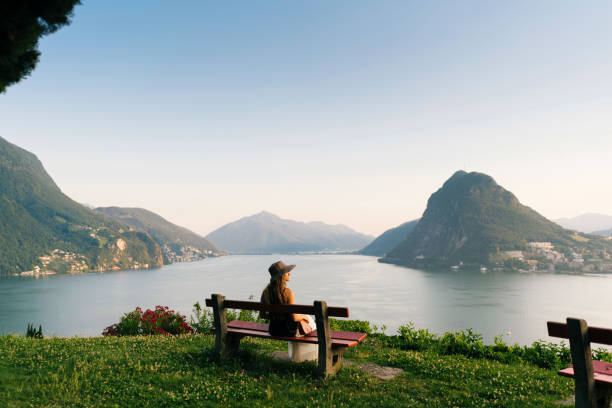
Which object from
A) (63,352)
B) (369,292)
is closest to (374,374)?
(63,352)

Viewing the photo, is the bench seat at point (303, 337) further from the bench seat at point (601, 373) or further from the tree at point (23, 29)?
the tree at point (23, 29)

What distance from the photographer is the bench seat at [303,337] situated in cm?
671

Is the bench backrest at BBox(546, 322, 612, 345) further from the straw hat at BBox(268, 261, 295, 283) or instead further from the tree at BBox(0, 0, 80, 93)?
the tree at BBox(0, 0, 80, 93)

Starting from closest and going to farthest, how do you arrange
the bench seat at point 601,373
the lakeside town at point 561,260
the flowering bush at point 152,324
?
the bench seat at point 601,373 < the flowering bush at point 152,324 < the lakeside town at point 561,260

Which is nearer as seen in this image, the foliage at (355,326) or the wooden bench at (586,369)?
the wooden bench at (586,369)

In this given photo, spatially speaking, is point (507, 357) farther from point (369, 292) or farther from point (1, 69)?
point (369, 292)

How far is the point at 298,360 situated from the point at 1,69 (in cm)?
655

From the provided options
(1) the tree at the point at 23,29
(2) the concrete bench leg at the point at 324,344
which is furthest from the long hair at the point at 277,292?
(1) the tree at the point at 23,29

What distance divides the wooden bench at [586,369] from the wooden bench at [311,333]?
123 inches

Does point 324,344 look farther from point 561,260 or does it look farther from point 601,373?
point 561,260

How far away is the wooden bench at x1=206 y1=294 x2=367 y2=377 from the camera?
647 cm

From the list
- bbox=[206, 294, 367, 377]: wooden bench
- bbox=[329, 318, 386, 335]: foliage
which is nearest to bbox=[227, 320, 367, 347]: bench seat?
bbox=[206, 294, 367, 377]: wooden bench

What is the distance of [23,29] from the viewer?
372cm

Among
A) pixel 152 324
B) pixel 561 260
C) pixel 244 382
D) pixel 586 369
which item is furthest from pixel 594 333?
pixel 561 260
